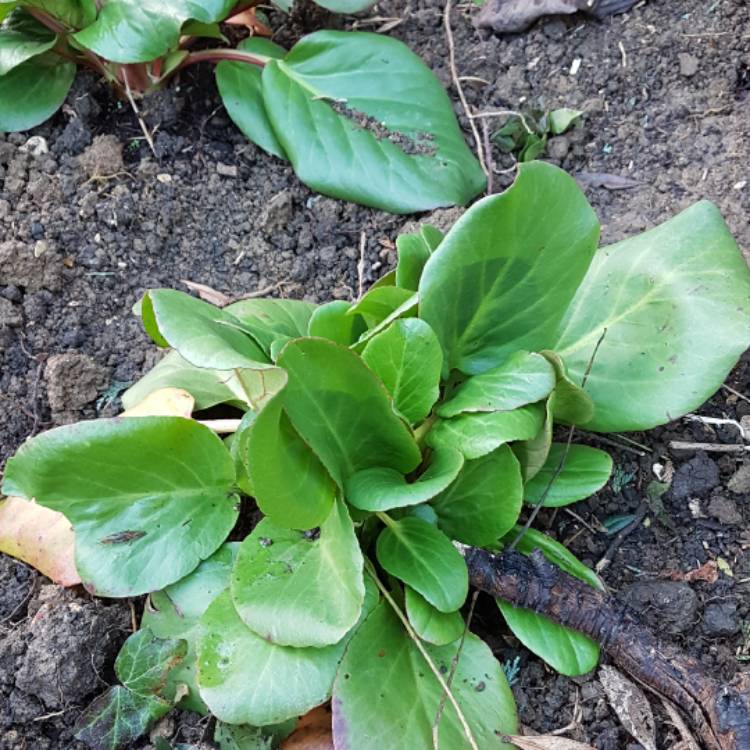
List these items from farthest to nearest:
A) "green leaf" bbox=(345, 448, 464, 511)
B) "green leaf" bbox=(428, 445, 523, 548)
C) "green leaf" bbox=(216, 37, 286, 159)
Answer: "green leaf" bbox=(216, 37, 286, 159) < "green leaf" bbox=(428, 445, 523, 548) < "green leaf" bbox=(345, 448, 464, 511)

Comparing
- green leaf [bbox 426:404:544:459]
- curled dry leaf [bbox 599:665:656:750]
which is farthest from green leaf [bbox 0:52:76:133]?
curled dry leaf [bbox 599:665:656:750]

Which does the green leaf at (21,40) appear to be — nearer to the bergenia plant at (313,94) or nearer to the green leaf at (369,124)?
the bergenia plant at (313,94)

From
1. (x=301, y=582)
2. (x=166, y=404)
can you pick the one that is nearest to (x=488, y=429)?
(x=301, y=582)

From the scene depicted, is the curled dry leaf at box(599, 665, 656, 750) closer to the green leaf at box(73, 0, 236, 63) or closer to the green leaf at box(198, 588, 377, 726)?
the green leaf at box(198, 588, 377, 726)

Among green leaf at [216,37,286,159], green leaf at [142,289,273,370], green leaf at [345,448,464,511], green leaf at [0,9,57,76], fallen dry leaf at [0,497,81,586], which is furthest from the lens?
green leaf at [216,37,286,159]

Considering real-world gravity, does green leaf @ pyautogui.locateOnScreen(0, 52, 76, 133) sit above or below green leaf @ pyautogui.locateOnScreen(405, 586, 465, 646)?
above

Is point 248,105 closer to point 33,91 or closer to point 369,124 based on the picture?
point 369,124

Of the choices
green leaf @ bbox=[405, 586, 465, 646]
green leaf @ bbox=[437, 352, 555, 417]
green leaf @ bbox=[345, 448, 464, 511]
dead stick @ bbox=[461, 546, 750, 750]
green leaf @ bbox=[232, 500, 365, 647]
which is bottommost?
dead stick @ bbox=[461, 546, 750, 750]

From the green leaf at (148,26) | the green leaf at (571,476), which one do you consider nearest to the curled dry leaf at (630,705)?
the green leaf at (571,476)
